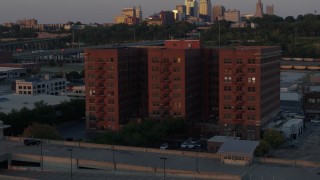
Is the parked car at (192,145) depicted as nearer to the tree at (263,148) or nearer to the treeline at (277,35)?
the tree at (263,148)

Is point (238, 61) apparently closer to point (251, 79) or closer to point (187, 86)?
point (251, 79)

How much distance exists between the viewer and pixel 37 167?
9812 mm

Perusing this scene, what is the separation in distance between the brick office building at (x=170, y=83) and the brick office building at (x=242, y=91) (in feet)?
3.82

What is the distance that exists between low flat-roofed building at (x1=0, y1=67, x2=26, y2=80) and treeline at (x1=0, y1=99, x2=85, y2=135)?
39.0ft

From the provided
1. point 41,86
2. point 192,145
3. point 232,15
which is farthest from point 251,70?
point 232,15

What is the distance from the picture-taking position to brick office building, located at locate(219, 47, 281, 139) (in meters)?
16.3

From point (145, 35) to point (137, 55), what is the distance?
45004 millimetres

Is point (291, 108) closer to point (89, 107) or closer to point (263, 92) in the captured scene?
point (263, 92)

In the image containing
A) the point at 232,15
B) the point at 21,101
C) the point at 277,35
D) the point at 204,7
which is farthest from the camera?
the point at 204,7

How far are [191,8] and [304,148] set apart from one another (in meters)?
100

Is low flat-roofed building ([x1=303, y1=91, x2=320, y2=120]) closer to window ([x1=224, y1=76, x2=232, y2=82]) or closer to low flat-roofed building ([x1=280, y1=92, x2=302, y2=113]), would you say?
low flat-roofed building ([x1=280, y1=92, x2=302, y2=113])

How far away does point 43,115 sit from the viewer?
18000mm

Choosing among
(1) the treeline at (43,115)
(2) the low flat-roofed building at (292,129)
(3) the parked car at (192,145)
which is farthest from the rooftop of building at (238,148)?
(1) the treeline at (43,115)

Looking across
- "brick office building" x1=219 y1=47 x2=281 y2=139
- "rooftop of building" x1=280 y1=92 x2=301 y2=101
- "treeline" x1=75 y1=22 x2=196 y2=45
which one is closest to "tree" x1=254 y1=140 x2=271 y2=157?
"brick office building" x1=219 y1=47 x2=281 y2=139
